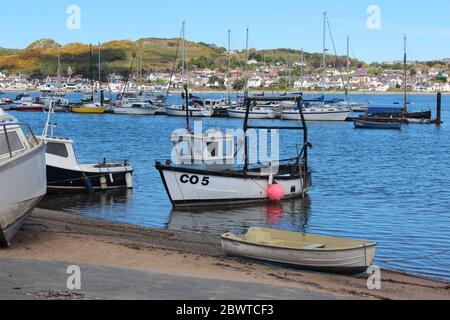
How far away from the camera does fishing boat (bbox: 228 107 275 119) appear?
101 meters

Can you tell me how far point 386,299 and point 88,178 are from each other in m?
19.9

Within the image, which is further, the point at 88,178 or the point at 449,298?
the point at 88,178

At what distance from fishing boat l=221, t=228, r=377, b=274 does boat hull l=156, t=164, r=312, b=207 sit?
9.61 metres

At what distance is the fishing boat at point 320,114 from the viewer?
99625mm

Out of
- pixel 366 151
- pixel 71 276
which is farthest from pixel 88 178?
pixel 366 151

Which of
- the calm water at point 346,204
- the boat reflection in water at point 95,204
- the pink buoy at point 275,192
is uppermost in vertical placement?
the pink buoy at point 275,192

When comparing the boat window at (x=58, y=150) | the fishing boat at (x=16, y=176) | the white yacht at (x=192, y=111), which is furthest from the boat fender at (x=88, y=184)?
the white yacht at (x=192, y=111)

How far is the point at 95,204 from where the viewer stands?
31.2 metres

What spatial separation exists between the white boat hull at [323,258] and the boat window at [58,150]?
15.1 metres

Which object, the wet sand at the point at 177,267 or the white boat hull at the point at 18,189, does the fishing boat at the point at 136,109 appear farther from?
the white boat hull at the point at 18,189

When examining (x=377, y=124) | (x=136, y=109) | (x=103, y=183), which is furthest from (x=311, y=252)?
(x=136, y=109)

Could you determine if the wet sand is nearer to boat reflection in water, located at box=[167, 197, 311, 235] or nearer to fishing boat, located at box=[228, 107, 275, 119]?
boat reflection in water, located at box=[167, 197, 311, 235]

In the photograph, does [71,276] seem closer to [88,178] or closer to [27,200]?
[27,200]
